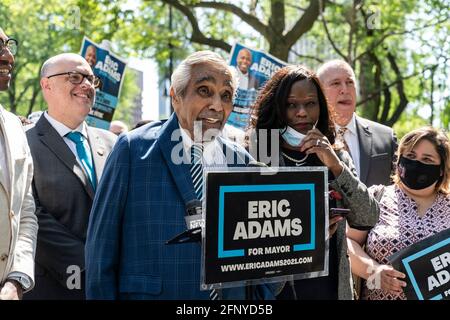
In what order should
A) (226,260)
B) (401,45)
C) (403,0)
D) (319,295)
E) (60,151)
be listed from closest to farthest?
(226,260) < (319,295) < (60,151) < (403,0) < (401,45)

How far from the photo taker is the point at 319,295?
12.1 ft

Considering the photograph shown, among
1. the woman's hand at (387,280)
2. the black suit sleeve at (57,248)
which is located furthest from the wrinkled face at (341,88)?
the black suit sleeve at (57,248)

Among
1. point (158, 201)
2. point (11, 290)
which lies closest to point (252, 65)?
point (158, 201)

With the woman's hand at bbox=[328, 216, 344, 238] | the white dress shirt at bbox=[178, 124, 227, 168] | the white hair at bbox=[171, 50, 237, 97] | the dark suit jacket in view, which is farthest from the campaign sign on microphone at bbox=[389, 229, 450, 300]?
the white hair at bbox=[171, 50, 237, 97]

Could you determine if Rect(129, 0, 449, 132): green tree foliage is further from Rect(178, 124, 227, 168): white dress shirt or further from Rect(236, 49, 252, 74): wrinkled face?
Rect(178, 124, 227, 168): white dress shirt

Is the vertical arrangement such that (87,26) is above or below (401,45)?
below

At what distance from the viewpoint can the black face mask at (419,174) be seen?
15.2 feet

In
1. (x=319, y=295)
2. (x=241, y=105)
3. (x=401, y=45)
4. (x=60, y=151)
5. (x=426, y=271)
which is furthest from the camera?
(x=401, y=45)

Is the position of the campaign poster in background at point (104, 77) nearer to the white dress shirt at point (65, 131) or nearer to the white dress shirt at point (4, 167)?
the white dress shirt at point (65, 131)

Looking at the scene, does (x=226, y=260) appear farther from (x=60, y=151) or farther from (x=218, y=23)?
(x=218, y=23)

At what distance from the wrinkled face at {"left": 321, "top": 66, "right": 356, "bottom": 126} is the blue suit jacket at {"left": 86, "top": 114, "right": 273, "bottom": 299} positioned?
106 inches
